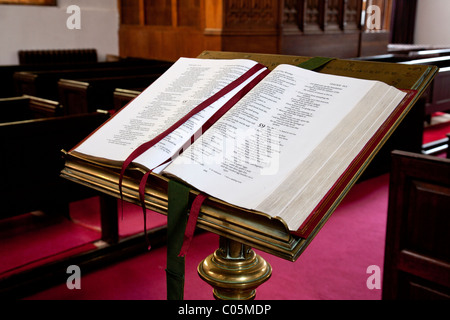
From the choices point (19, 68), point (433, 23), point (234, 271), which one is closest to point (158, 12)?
point (19, 68)

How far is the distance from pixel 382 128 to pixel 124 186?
51cm

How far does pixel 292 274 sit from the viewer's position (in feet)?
8.66

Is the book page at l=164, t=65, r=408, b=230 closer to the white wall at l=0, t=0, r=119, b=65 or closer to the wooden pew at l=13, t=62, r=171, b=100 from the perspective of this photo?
the wooden pew at l=13, t=62, r=171, b=100

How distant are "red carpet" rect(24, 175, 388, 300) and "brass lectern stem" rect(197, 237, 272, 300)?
4.57ft

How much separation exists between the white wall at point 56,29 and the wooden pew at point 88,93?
4.16 metres

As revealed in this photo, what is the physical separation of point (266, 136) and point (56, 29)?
816cm

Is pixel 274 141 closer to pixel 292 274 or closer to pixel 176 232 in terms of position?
pixel 176 232

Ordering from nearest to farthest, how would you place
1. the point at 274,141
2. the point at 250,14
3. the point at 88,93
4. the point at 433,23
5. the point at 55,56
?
1. the point at 274,141
2. the point at 88,93
3. the point at 250,14
4. the point at 55,56
5. the point at 433,23

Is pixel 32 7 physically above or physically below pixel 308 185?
above

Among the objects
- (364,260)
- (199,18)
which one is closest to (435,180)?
(364,260)

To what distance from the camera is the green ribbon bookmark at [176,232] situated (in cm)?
80

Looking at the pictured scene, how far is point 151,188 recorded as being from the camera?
34.4 inches

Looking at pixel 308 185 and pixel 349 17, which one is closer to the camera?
pixel 308 185
